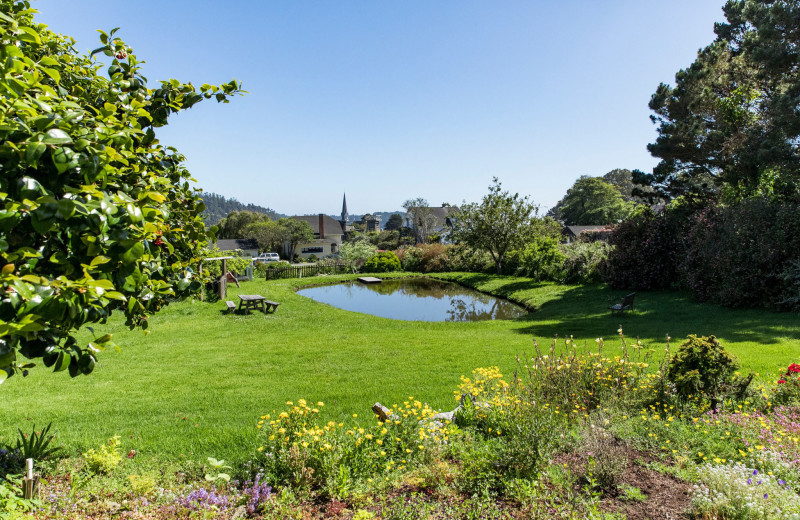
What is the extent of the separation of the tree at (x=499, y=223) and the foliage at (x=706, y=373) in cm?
2381

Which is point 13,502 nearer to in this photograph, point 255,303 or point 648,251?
point 255,303

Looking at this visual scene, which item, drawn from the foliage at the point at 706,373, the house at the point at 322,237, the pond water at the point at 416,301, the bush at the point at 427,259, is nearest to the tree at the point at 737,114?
the pond water at the point at 416,301

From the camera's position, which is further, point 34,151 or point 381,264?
point 381,264

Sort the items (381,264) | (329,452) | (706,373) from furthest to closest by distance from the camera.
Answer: (381,264) → (706,373) → (329,452)

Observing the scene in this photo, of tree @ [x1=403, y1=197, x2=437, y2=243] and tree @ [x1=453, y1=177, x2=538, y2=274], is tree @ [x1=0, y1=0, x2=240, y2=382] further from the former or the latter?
tree @ [x1=403, y1=197, x2=437, y2=243]

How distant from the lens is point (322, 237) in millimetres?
66125

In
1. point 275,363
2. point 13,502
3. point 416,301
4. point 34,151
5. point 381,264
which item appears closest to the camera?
point 34,151

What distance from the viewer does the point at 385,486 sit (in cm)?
356

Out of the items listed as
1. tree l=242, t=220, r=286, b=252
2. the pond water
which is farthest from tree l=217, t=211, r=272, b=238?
the pond water

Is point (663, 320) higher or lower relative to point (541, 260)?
lower

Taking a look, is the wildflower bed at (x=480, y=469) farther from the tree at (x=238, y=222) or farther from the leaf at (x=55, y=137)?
the tree at (x=238, y=222)

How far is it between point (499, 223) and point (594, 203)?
41616 mm

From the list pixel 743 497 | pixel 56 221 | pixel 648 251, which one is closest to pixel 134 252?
pixel 56 221

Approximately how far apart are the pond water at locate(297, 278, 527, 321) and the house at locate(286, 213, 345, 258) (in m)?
32.0
